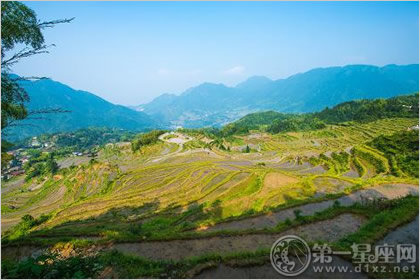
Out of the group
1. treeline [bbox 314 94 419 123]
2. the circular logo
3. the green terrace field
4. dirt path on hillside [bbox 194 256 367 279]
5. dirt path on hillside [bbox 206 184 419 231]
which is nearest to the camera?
dirt path on hillside [bbox 194 256 367 279]

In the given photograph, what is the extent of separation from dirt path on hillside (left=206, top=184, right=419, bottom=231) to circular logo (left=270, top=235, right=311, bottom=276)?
448 cm

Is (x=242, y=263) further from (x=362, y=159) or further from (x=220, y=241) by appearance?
(x=362, y=159)

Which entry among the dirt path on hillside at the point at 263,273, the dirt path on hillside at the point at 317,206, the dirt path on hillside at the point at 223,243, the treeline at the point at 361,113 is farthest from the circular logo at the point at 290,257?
the treeline at the point at 361,113

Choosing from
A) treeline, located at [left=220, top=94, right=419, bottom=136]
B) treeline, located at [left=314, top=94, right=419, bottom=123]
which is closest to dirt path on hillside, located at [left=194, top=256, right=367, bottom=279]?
treeline, located at [left=220, top=94, right=419, bottom=136]

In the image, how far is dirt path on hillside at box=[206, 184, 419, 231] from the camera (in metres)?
13.9

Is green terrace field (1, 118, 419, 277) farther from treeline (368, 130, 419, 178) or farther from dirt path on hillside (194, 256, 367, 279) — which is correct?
treeline (368, 130, 419, 178)

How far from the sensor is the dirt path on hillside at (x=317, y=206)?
1393 centimetres

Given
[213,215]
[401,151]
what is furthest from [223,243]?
[401,151]

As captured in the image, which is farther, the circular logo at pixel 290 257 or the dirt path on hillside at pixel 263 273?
the circular logo at pixel 290 257

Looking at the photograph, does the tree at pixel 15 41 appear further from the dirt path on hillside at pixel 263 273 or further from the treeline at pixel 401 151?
the treeline at pixel 401 151

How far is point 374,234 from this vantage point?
31.7 ft

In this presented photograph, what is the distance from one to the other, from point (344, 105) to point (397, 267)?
164 meters

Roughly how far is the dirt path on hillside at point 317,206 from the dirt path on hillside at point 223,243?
7.28 ft

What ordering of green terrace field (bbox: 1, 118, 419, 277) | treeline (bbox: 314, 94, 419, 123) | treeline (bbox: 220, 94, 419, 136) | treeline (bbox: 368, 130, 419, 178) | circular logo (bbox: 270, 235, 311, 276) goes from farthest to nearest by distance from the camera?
treeline (bbox: 220, 94, 419, 136) < treeline (bbox: 314, 94, 419, 123) < treeline (bbox: 368, 130, 419, 178) < green terrace field (bbox: 1, 118, 419, 277) < circular logo (bbox: 270, 235, 311, 276)
